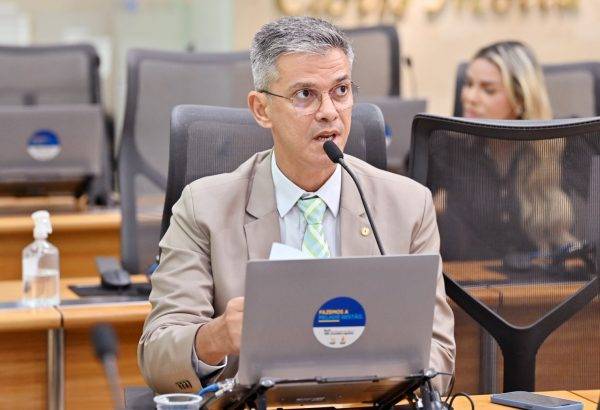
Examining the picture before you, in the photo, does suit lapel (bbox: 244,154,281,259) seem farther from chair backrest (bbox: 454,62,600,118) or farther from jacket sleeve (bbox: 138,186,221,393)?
chair backrest (bbox: 454,62,600,118)

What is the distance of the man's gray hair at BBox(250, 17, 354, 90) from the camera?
84.0 inches

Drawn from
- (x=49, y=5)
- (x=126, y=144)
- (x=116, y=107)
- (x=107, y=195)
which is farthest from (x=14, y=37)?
(x=126, y=144)

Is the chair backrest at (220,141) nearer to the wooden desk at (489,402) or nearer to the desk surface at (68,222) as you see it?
the wooden desk at (489,402)

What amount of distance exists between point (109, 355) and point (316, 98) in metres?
0.86

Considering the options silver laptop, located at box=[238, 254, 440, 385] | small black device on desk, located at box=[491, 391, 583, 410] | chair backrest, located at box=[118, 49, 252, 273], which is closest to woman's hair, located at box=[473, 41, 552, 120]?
chair backrest, located at box=[118, 49, 252, 273]

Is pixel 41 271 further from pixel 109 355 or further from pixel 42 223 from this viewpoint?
pixel 109 355

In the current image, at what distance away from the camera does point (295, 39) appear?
7.01 feet

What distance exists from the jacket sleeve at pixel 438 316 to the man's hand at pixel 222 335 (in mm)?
370

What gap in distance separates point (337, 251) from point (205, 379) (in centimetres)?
37

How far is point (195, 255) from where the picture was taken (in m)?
2.15

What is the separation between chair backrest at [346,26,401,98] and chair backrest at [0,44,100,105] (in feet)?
3.29

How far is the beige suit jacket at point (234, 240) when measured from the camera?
6.87 ft

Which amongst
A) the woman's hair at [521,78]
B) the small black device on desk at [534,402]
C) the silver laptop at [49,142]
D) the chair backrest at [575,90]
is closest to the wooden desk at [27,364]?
the silver laptop at [49,142]

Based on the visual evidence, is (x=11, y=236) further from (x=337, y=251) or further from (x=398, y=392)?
(x=398, y=392)
